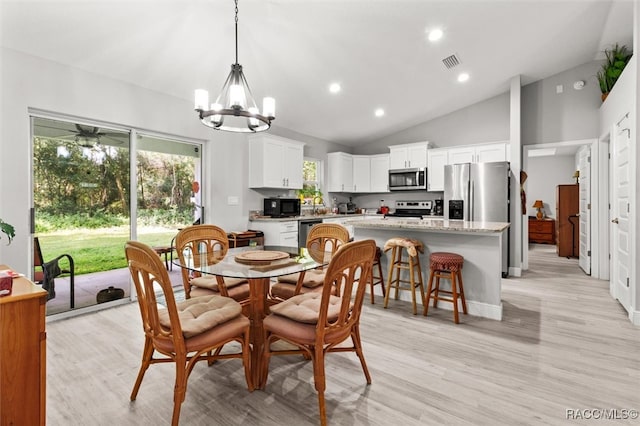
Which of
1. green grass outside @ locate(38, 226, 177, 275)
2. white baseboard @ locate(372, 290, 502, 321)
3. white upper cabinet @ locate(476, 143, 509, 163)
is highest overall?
white upper cabinet @ locate(476, 143, 509, 163)

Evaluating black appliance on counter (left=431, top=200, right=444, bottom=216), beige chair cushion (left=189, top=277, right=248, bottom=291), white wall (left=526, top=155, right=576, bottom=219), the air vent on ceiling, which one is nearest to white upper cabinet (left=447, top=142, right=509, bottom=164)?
black appliance on counter (left=431, top=200, right=444, bottom=216)

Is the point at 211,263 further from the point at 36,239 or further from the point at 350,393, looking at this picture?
the point at 36,239

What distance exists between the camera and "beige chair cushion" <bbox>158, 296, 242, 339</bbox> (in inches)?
64.9

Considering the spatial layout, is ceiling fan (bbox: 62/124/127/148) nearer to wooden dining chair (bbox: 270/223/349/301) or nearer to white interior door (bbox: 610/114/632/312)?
wooden dining chair (bbox: 270/223/349/301)

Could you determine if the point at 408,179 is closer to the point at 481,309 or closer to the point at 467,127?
the point at 467,127

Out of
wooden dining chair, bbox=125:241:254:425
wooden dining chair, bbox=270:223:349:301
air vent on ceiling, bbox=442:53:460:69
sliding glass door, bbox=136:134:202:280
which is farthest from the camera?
air vent on ceiling, bbox=442:53:460:69

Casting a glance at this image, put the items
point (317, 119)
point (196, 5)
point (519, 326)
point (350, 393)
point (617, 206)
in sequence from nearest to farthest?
point (350, 393)
point (196, 5)
point (519, 326)
point (617, 206)
point (317, 119)

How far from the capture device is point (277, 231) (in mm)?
4891

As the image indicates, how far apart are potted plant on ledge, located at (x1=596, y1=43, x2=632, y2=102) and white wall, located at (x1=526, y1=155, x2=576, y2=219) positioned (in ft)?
13.6

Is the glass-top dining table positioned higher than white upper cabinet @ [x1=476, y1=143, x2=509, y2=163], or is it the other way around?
white upper cabinet @ [x1=476, y1=143, x2=509, y2=163]

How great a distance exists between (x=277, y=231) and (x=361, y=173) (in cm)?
301

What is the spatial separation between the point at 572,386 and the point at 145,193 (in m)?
4.45

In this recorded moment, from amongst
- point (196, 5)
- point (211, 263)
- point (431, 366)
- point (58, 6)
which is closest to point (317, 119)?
point (196, 5)

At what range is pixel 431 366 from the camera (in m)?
2.18
